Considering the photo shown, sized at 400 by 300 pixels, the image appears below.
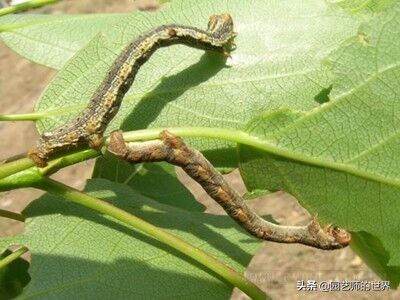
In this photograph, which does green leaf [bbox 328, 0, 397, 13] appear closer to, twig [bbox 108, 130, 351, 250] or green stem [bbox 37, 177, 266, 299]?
twig [bbox 108, 130, 351, 250]

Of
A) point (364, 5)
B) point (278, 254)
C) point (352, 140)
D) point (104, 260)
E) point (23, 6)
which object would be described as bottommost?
point (278, 254)

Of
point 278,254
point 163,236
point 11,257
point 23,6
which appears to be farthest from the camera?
point 278,254

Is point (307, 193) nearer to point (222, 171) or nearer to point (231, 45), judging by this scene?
point (222, 171)

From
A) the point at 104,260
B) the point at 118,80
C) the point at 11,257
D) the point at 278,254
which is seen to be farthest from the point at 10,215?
the point at 278,254

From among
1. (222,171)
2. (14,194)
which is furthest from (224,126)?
(14,194)

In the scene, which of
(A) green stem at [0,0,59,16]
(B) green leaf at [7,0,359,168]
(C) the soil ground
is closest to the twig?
(B) green leaf at [7,0,359,168]

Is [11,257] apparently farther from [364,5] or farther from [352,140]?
[364,5]
